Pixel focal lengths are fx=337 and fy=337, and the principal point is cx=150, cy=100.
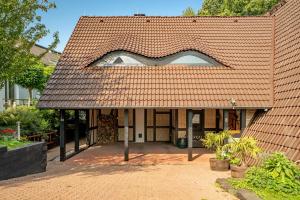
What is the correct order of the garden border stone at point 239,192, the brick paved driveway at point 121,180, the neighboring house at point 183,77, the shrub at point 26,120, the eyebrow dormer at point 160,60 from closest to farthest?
the garden border stone at point 239,192
the brick paved driveway at point 121,180
the neighboring house at point 183,77
the eyebrow dormer at point 160,60
the shrub at point 26,120

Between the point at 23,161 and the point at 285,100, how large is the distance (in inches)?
383

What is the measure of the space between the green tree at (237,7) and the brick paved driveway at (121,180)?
62.2 feet

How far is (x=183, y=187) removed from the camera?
9836mm

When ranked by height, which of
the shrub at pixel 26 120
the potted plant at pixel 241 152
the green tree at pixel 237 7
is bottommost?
the potted plant at pixel 241 152

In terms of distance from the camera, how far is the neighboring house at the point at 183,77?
14016 mm

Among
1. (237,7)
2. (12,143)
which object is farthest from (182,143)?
(237,7)

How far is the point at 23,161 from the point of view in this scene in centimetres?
1146

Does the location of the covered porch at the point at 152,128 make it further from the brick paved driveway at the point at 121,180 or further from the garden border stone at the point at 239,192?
the garden border stone at the point at 239,192

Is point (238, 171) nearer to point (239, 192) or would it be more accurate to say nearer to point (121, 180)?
point (239, 192)

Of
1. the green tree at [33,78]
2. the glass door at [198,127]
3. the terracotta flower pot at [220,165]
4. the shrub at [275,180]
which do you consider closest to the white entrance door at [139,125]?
the glass door at [198,127]

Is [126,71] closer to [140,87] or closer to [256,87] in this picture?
[140,87]

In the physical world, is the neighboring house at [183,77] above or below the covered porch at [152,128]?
above

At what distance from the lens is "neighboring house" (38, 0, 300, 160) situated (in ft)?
46.0

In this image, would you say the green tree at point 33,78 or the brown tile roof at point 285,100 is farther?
the green tree at point 33,78
